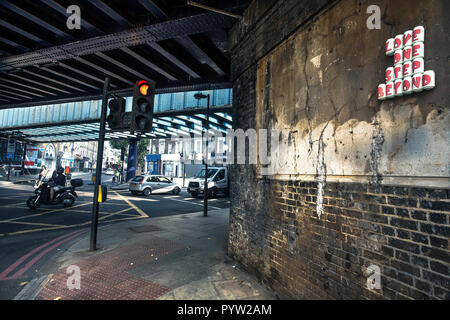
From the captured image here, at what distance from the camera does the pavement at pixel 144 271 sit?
3105 mm

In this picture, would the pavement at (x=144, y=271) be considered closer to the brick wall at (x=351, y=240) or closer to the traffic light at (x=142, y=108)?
the brick wall at (x=351, y=240)

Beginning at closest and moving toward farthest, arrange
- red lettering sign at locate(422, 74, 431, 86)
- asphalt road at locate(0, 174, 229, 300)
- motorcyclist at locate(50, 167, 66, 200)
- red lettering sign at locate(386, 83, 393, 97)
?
red lettering sign at locate(422, 74, 431, 86) → red lettering sign at locate(386, 83, 393, 97) → asphalt road at locate(0, 174, 229, 300) → motorcyclist at locate(50, 167, 66, 200)

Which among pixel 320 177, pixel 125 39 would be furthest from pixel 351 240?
pixel 125 39

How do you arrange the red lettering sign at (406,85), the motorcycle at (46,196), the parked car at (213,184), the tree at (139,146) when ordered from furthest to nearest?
1. the tree at (139,146)
2. the parked car at (213,184)
3. the motorcycle at (46,196)
4. the red lettering sign at (406,85)

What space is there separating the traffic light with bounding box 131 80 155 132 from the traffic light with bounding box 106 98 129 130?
1.80 feet

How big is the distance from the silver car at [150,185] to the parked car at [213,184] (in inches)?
85.0

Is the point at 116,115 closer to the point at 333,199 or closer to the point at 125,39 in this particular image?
the point at 125,39

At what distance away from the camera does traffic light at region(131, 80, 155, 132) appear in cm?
427

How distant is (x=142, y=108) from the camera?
438 cm

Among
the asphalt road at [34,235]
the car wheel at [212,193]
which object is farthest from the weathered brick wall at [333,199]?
the car wheel at [212,193]

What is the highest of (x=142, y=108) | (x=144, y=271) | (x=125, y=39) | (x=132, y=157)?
(x=125, y=39)

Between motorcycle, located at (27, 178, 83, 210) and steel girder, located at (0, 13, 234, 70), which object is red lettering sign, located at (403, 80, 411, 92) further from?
motorcycle, located at (27, 178, 83, 210)
